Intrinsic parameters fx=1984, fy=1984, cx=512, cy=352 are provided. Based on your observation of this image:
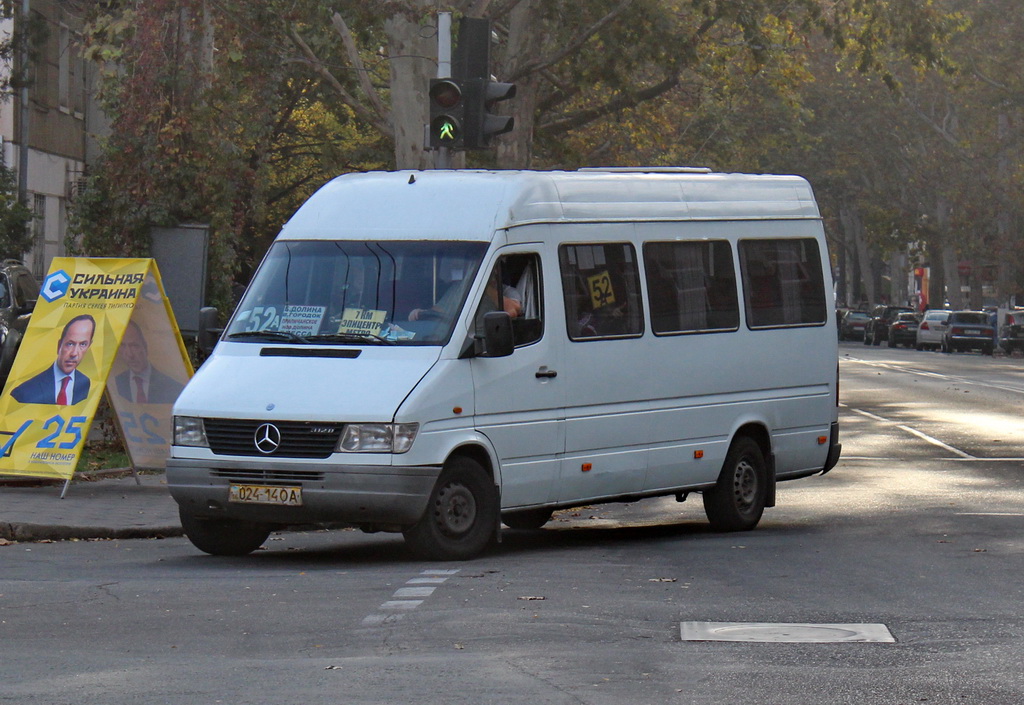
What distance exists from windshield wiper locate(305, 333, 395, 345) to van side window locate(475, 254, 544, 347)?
2.44 feet

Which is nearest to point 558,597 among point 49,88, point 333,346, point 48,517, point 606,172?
point 333,346

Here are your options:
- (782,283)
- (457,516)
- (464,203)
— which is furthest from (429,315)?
(782,283)

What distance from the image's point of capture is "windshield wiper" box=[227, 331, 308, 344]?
11.8 metres

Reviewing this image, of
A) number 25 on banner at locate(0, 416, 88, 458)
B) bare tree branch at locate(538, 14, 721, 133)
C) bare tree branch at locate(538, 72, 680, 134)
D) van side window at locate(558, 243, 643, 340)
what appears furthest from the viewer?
bare tree branch at locate(538, 72, 680, 134)

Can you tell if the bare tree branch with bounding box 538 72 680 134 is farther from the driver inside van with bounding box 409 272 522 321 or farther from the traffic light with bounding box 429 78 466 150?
the driver inside van with bounding box 409 272 522 321

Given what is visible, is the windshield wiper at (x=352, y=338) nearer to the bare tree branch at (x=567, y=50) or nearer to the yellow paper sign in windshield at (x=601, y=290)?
the yellow paper sign in windshield at (x=601, y=290)

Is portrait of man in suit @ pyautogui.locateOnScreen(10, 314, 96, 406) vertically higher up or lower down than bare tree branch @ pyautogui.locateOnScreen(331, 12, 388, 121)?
lower down

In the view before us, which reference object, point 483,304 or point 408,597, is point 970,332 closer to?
point 483,304

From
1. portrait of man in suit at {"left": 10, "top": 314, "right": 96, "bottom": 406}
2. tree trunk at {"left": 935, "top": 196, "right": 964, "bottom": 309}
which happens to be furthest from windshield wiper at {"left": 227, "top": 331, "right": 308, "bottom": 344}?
tree trunk at {"left": 935, "top": 196, "right": 964, "bottom": 309}

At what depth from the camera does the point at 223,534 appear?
12148 mm

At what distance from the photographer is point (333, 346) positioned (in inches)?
458

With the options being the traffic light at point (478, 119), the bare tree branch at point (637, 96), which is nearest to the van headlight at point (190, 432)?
the traffic light at point (478, 119)

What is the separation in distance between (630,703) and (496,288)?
537cm

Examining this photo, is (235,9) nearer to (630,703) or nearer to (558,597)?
(558,597)
